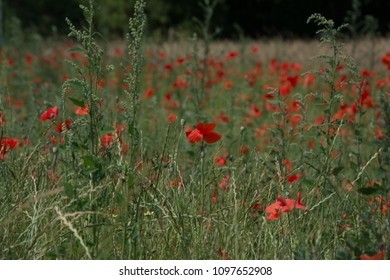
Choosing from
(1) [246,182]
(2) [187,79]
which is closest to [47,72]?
(2) [187,79]

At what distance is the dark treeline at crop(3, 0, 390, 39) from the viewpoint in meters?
25.7

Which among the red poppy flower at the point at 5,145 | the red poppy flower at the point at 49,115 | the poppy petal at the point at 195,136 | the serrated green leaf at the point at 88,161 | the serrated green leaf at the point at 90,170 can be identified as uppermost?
the poppy petal at the point at 195,136

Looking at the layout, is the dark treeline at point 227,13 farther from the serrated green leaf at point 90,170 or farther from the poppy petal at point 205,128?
the serrated green leaf at point 90,170

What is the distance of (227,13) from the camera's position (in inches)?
1045

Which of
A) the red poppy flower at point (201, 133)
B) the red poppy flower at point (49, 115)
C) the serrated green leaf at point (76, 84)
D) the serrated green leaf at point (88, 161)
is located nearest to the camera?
the serrated green leaf at point (88, 161)

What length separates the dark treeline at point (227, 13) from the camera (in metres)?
25.7

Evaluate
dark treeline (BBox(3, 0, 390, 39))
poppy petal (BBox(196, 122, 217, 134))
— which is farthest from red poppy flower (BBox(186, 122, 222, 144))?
dark treeline (BBox(3, 0, 390, 39))

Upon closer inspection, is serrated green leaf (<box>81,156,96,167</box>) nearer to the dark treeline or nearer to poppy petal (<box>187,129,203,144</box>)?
poppy petal (<box>187,129,203,144</box>)

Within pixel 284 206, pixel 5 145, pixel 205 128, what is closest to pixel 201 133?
pixel 205 128

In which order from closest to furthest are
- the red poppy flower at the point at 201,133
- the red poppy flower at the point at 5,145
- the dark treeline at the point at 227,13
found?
1. the red poppy flower at the point at 201,133
2. the red poppy flower at the point at 5,145
3. the dark treeline at the point at 227,13

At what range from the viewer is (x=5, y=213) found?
2.66 meters

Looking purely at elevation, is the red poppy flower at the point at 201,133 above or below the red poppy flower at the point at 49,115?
above

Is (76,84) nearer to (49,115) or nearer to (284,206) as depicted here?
(49,115)

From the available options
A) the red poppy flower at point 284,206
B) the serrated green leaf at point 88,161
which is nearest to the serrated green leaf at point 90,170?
the serrated green leaf at point 88,161
